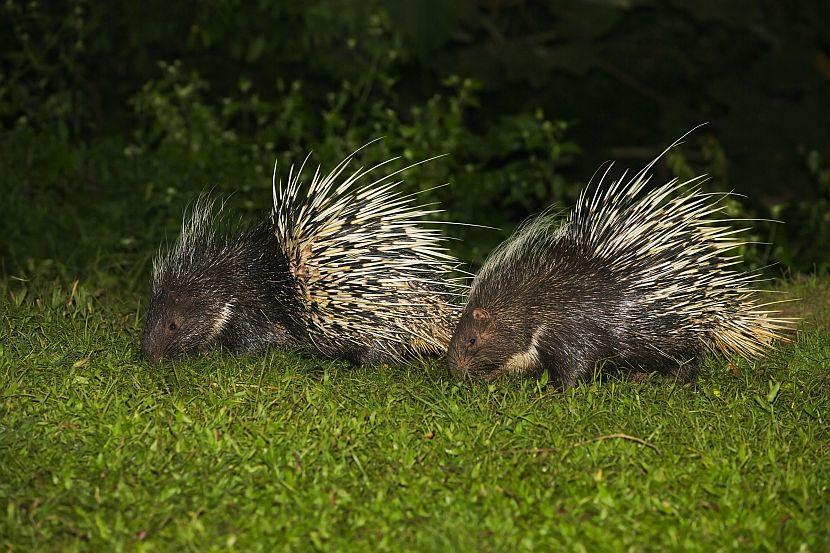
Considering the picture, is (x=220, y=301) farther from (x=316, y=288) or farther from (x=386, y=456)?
(x=386, y=456)

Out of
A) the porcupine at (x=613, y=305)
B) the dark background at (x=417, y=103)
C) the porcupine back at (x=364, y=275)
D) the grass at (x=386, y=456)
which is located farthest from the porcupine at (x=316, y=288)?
the dark background at (x=417, y=103)

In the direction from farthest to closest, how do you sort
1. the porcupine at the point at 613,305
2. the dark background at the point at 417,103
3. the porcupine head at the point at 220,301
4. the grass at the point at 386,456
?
the dark background at the point at 417,103
the porcupine head at the point at 220,301
the porcupine at the point at 613,305
the grass at the point at 386,456

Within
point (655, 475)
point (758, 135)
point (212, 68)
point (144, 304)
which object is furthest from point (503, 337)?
point (212, 68)

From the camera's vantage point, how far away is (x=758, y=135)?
27.8ft

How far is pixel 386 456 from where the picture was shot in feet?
13.7

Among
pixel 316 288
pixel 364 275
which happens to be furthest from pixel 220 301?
pixel 364 275

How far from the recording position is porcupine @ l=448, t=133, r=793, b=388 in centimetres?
503

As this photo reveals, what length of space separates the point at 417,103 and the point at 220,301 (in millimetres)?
4112

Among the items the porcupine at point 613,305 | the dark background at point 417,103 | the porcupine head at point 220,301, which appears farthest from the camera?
the dark background at point 417,103

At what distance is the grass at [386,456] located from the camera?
3.59 m

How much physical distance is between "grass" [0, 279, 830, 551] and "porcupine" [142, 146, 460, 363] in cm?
13

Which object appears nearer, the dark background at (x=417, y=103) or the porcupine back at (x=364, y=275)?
the porcupine back at (x=364, y=275)

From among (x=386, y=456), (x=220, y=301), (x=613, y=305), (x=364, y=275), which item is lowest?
(x=386, y=456)

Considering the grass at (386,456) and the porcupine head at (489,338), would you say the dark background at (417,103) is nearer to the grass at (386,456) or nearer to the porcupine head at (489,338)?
the grass at (386,456)
